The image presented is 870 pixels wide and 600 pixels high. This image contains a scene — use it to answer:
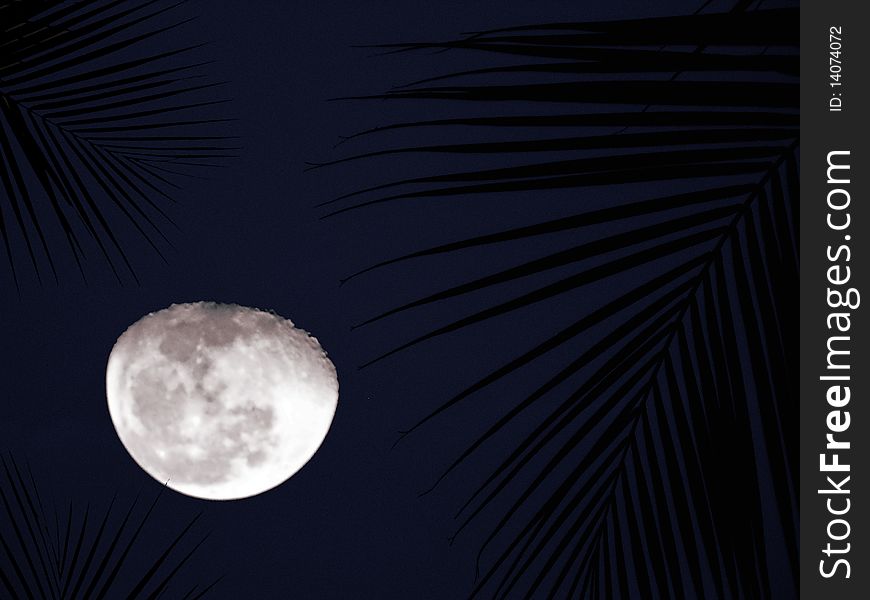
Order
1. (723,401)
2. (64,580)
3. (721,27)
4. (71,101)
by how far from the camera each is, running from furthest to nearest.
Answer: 1. (64,580)
2. (71,101)
3. (723,401)
4. (721,27)

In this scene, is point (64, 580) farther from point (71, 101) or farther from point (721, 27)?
point (721, 27)

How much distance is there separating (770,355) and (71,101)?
3.42 ft

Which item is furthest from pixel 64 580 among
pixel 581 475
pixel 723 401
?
pixel 723 401

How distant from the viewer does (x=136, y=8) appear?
3.73ft

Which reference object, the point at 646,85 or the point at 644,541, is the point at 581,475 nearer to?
the point at 644,541

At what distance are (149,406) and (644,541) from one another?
5.64 meters

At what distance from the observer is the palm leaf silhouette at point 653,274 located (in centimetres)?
49

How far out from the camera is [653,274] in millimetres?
597

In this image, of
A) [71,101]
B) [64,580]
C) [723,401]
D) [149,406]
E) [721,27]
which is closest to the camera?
[721,27]

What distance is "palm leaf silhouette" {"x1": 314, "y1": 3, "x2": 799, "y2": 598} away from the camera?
0.49 metres
